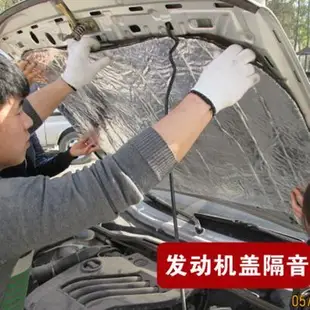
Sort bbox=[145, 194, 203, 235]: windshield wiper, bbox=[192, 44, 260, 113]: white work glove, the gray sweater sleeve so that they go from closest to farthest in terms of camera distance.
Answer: the gray sweater sleeve < bbox=[192, 44, 260, 113]: white work glove < bbox=[145, 194, 203, 235]: windshield wiper

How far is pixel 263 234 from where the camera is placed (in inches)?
67.6

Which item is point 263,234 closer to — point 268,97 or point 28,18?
point 268,97

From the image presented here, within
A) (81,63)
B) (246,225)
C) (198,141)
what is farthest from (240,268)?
(81,63)

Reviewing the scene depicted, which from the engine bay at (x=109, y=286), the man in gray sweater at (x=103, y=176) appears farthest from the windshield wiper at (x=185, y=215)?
the man in gray sweater at (x=103, y=176)

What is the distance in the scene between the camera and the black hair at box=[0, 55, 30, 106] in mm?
1039

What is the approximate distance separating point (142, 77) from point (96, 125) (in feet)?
1.84

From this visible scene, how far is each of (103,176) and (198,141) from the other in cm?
71

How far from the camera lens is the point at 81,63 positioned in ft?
4.64

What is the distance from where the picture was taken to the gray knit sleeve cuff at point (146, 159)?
901 mm

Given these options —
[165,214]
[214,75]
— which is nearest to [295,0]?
[165,214]

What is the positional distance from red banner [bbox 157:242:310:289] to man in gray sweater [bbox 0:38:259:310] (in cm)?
60

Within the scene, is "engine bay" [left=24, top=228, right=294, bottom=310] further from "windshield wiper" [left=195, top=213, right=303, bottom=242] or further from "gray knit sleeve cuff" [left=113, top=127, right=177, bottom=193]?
"gray knit sleeve cuff" [left=113, top=127, right=177, bottom=193]
